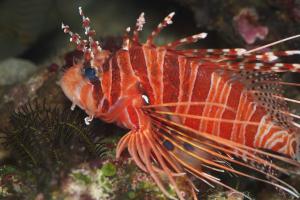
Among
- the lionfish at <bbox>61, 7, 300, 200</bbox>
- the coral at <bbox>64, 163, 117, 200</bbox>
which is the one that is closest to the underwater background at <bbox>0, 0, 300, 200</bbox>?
the coral at <bbox>64, 163, 117, 200</bbox>

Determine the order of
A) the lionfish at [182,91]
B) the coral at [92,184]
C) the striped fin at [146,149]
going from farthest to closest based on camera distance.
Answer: the lionfish at [182,91], the coral at [92,184], the striped fin at [146,149]

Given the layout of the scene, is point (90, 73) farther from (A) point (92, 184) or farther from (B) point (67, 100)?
(B) point (67, 100)

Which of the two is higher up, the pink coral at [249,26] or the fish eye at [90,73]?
the pink coral at [249,26]

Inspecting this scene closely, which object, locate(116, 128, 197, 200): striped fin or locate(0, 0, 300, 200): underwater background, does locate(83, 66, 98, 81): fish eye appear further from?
locate(116, 128, 197, 200): striped fin

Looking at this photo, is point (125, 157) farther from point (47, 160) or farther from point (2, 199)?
point (2, 199)

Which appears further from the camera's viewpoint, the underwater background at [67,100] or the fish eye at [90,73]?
the fish eye at [90,73]

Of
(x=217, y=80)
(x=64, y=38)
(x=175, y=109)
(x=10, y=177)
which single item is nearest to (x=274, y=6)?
(x=217, y=80)

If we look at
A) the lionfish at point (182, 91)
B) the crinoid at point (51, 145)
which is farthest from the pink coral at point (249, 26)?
the crinoid at point (51, 145)

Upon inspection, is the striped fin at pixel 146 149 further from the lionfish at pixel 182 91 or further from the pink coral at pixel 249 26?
the pink coral at pixel 249 26
